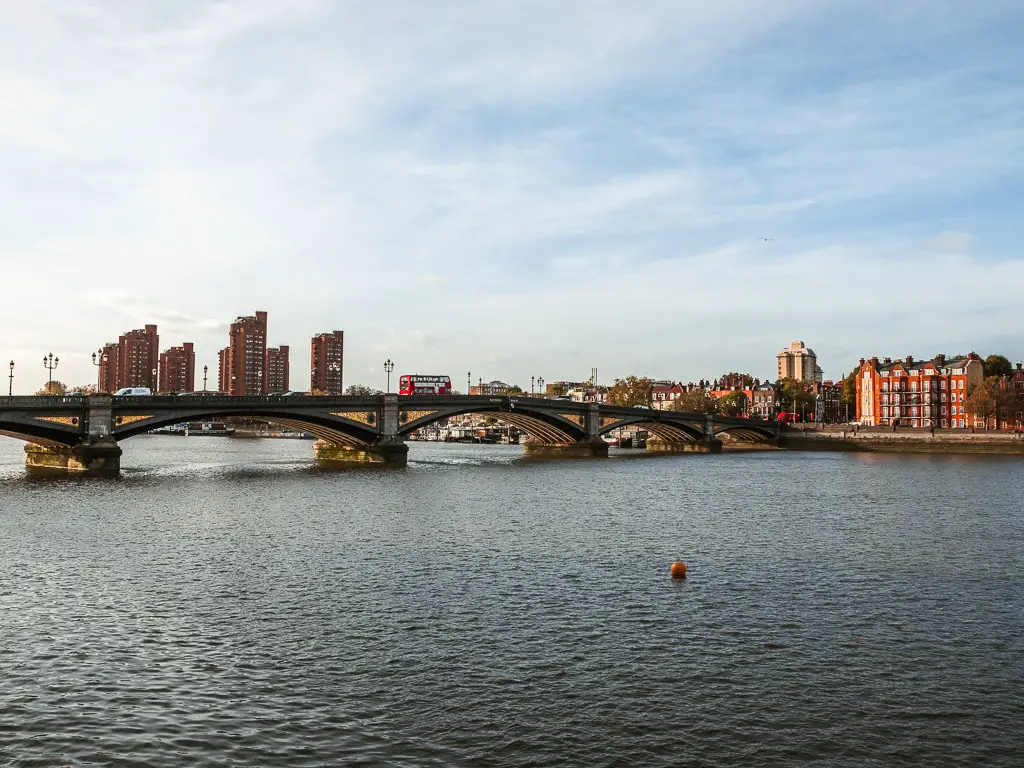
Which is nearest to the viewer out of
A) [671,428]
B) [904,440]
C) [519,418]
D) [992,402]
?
[519,418]

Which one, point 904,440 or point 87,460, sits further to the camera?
point 904,440

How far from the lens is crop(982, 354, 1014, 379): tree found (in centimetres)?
18200

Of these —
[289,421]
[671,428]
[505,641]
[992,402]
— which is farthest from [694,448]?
[505,641]

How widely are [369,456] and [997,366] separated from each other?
152472 millimetres

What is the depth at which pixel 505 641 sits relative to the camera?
68.1 feet

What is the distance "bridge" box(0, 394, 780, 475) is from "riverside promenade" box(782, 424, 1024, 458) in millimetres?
22091

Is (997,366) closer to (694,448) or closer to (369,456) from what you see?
(694,448)

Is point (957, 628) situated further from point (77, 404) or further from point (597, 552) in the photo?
point (77, 404)

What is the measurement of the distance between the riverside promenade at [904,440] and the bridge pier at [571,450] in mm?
51160

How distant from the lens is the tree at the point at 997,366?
18200cm

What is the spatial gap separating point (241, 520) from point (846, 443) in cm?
13156

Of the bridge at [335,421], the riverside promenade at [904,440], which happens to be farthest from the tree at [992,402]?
the bridge at [335,421]

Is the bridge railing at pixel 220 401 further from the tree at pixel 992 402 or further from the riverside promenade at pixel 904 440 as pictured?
the tree at pixel 992 402

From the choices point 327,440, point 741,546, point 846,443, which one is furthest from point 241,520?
point 846,443
